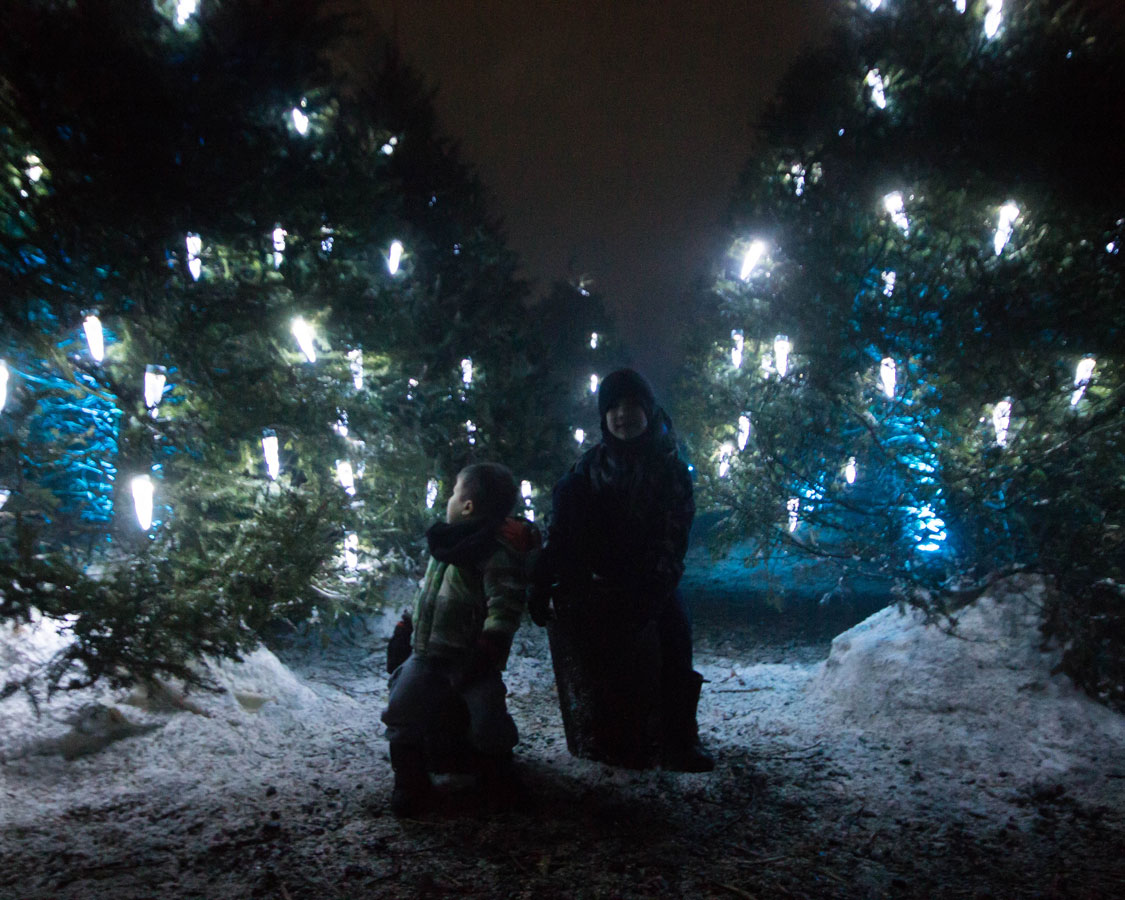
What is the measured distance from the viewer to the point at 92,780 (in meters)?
3.50

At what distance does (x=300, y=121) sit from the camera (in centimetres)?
521

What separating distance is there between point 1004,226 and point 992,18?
1.84 meters

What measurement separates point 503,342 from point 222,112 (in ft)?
15.4

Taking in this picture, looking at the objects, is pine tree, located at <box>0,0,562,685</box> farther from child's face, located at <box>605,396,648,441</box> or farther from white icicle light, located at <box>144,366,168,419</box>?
child's face, located at <box>605,396,648,441</box>

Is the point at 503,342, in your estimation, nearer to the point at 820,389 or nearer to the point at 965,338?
the point at 820,389

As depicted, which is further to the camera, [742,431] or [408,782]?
[742,431]

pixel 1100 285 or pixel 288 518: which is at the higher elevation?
pixel 1100 285

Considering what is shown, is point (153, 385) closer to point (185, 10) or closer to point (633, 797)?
point (185, 10)

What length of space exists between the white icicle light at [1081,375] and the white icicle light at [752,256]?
12.1 ft

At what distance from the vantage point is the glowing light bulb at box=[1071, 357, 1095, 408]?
4547 mm

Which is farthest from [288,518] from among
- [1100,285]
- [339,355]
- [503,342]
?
[1100,285]

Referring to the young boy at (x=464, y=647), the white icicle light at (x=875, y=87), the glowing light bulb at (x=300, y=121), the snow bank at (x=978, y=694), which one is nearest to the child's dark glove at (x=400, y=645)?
the young boy at (x=464, y=647)

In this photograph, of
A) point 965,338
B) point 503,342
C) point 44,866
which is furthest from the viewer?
point 503,342

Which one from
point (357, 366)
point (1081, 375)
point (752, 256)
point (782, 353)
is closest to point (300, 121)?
point (357, 366)
